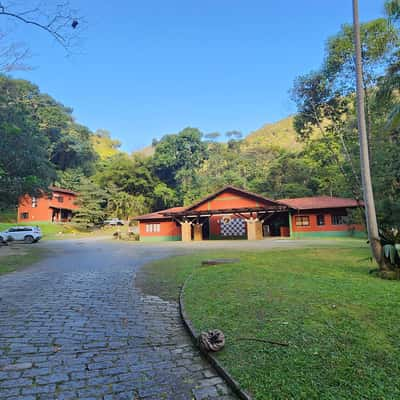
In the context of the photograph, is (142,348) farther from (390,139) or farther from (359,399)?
(390,139)

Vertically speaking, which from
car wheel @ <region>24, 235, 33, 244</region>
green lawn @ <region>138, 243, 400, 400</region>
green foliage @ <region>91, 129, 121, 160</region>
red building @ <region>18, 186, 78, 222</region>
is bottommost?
green lawn @ <region>138, 243, 400, 400</region>

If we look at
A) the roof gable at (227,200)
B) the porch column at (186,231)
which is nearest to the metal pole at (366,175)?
the roof gable at (227,200)

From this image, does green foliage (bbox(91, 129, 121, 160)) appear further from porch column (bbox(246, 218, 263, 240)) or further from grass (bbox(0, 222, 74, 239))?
porch column (bbox(246, 218, 263, 240))

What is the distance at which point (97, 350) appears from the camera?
10.3ft

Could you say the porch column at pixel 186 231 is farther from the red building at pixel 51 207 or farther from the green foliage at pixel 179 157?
the red building at pixel 51 207

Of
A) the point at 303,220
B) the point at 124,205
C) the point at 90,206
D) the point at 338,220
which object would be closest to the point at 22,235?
the point at 90,206

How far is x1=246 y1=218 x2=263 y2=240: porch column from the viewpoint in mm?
22652

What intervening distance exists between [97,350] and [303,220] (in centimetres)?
2325

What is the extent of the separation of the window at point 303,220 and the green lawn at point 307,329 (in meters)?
18.7

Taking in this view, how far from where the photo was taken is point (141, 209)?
40.5m

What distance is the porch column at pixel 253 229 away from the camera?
74.3ft

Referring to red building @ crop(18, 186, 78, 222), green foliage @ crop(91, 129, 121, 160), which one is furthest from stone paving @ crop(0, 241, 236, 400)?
green foliage @ crop(91, 129, 121, 160)

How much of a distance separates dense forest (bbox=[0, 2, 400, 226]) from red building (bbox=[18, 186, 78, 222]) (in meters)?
2.35

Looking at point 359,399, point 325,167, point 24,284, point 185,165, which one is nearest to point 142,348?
point 359,399
